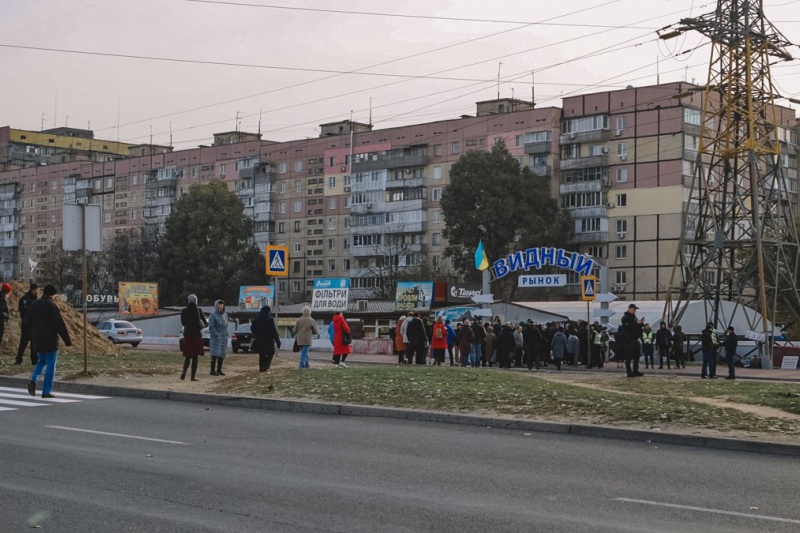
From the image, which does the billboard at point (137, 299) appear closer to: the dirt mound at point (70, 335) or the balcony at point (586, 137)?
the dirt mound at point (70, 335)

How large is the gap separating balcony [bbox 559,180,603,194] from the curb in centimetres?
6945

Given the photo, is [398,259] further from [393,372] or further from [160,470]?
[160,470]

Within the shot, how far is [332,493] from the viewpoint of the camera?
30.2 ft

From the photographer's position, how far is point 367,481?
9.91 meters

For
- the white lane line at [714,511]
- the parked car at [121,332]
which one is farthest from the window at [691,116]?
the white lane line at [714,511]

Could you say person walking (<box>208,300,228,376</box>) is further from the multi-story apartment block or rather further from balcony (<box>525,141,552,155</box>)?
balcony (<box>525,141,552,155</box>)

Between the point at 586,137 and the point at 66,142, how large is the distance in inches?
3927

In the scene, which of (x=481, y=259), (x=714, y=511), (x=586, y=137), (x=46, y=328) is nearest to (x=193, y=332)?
(x=46, y=328)

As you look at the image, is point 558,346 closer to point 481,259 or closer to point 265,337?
point 265,337

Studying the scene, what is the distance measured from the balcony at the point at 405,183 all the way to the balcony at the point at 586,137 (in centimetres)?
1531

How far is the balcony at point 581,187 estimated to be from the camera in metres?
87.0

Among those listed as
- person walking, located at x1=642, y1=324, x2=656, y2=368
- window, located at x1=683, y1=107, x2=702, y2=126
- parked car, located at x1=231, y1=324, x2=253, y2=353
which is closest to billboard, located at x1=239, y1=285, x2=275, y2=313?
parked car, located at x1=231, y1=324, x2=253, y2=353

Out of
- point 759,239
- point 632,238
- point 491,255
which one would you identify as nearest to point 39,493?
Result: point 759,239

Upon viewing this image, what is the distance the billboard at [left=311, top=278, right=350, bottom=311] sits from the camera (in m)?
56.2
